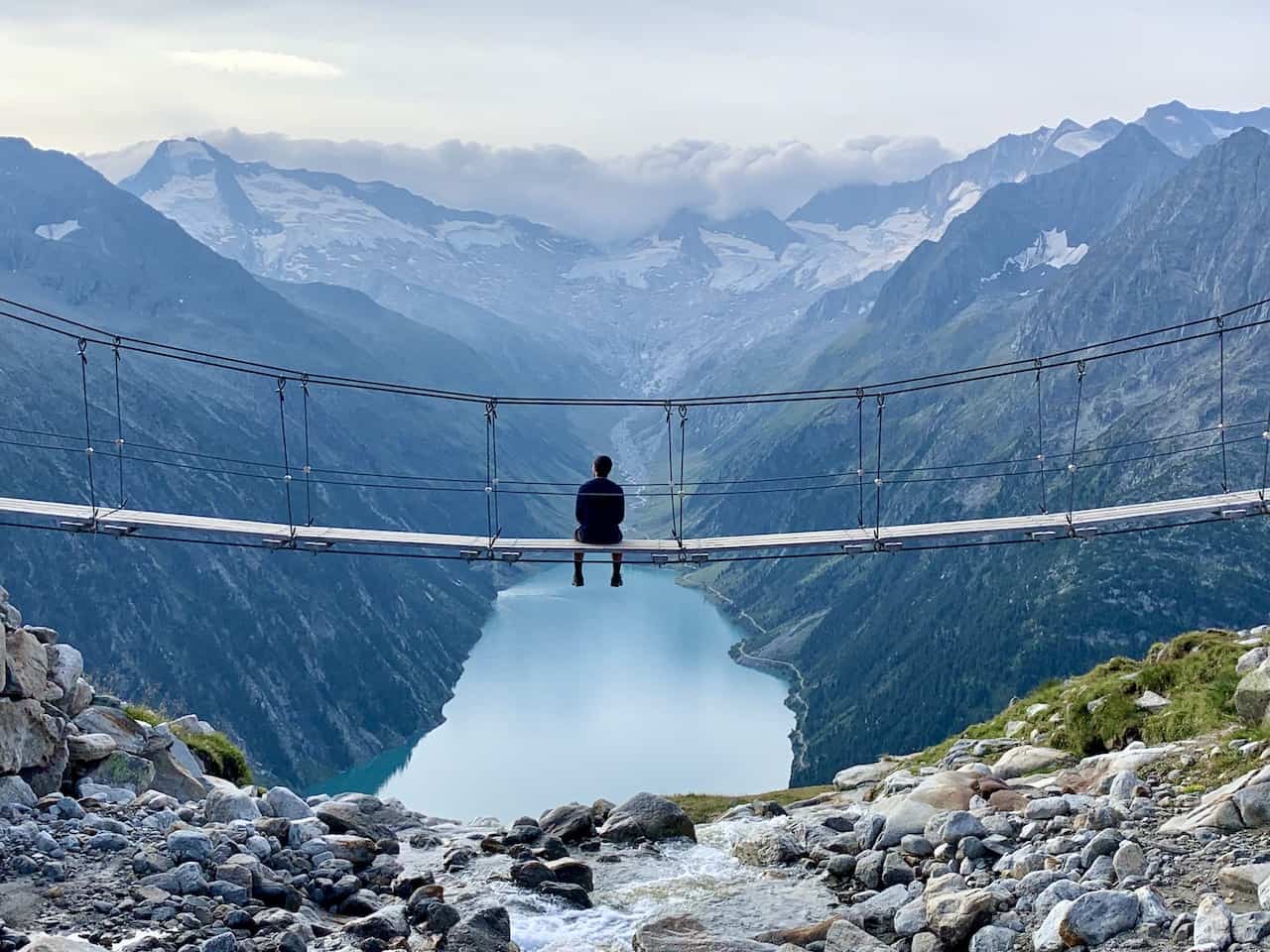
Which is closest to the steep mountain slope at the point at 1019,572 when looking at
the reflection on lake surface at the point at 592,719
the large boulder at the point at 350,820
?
the reflection on lake surface at the point at 592,719

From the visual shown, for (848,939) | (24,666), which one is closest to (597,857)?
(848,939)

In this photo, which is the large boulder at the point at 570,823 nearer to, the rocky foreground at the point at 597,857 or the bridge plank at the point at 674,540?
the rocky foreground at the point at 597,857

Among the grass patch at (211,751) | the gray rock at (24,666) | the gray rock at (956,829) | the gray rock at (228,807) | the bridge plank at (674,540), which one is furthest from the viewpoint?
the grass patch at (211,751)

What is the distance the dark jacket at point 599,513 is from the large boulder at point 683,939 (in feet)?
15.7

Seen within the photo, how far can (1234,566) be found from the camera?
116062mm

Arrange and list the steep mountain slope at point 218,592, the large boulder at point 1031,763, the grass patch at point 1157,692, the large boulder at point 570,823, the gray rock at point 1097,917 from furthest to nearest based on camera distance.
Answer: the steep mountain slope at point 218,592 → the large boulder at point 570,823 → the large boulder at point 1031,763 → the grass patch at point 1157,692 → the gray rock at point 1097,917

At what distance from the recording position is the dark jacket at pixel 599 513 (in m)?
16.7

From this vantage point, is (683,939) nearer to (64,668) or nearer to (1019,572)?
(64,668)

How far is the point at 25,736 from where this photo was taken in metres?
14.5

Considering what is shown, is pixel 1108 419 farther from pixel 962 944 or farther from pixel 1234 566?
pixel 962 944

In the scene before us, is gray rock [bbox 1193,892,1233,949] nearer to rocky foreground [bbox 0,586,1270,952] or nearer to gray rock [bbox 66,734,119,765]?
rocky foreground [bbox 0,586,1270,952]

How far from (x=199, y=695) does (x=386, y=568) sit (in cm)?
4785

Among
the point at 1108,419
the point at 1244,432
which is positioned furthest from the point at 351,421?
the point at 1244,432

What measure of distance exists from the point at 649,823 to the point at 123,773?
726 cm
